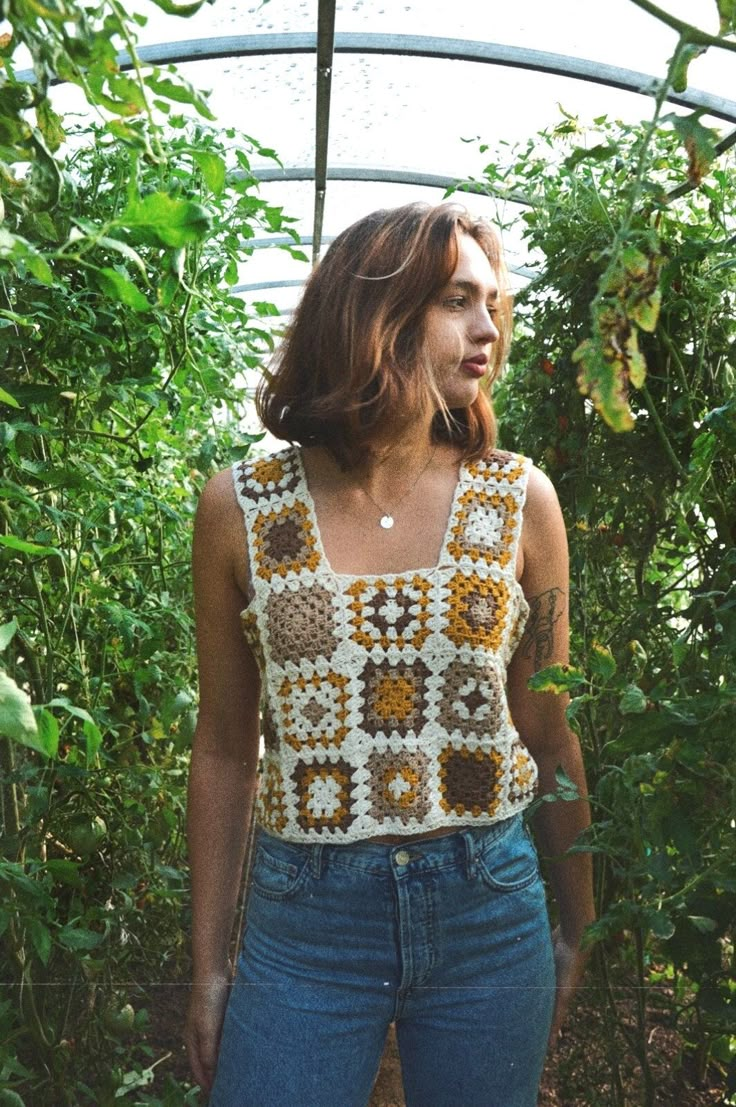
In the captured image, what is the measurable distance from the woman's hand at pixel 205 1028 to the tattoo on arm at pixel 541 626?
0.43 meters

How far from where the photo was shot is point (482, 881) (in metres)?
1.06

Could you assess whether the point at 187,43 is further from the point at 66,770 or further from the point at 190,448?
→ the point at 66,770

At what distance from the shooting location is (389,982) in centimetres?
105

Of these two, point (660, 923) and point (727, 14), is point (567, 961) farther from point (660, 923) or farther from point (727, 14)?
point (727, 14)

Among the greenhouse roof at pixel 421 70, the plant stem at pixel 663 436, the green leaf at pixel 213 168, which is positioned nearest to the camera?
the green leaf at pixel 213 168

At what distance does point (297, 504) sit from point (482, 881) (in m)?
0.38

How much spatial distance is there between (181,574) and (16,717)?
158 centimetres

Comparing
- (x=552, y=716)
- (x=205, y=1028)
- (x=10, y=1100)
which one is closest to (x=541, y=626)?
(x=552, y=716)

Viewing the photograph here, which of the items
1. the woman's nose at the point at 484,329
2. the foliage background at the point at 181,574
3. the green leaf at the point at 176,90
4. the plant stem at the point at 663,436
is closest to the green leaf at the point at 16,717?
the foliage background at the point at 181,574

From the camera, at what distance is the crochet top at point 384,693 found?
42.0 inches

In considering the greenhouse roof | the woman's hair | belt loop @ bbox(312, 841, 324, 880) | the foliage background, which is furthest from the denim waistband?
the greenhouse roof

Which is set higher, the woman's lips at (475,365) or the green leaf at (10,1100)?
the woman's lips at (475,365)

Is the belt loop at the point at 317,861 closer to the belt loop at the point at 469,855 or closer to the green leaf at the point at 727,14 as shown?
the belt loop at the point at 469,855

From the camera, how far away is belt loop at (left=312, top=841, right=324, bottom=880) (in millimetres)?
1054
